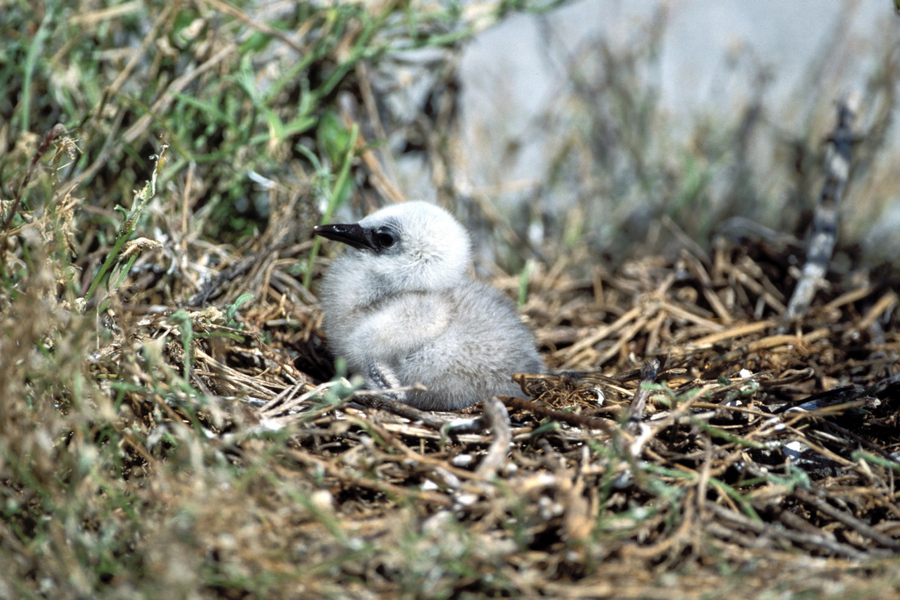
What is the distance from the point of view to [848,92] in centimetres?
334

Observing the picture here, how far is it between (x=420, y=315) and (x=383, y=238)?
0.37m

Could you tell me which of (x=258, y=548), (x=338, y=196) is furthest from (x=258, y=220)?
(x=258, y=548)

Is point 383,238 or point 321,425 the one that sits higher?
point 383,238

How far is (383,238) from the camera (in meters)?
2.57

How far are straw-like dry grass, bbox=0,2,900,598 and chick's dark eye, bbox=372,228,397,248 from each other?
19.4 inches

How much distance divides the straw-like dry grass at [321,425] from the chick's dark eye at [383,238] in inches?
19.4

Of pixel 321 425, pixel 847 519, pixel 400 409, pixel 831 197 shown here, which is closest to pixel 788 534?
pixel 847 519

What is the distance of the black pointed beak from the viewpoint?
8.38 ft

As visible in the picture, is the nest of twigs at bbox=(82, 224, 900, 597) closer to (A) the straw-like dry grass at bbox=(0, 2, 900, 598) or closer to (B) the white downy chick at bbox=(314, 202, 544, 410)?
(A) the straw-like dry grass at bbox=(0, 2, 900, 598)

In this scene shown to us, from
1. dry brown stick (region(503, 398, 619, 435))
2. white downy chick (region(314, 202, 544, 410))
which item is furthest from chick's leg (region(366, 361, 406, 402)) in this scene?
dry brown stick (region(503, 398, 619, 435))

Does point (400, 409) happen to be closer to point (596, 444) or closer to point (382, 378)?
point (382, 378)

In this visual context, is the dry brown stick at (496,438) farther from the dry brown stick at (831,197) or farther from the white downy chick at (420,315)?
the dry brown stick at (831,197)

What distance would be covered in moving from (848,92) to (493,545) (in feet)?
9.54

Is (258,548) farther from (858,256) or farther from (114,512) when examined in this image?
(858,256)
